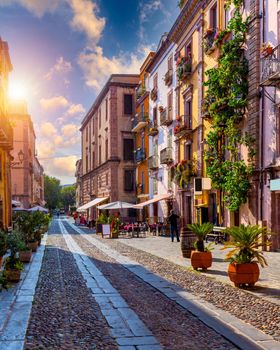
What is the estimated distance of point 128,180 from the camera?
42938mm

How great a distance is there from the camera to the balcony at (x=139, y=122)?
37719 millimetres

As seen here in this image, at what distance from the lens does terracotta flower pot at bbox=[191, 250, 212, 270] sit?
11.5 m

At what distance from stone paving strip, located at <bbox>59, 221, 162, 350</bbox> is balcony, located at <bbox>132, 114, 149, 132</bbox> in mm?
27837

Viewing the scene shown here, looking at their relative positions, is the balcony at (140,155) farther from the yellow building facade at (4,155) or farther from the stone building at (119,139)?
the yellow building facade at (4,155)

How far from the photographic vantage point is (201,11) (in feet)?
79.3

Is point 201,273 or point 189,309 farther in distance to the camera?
point 201,273

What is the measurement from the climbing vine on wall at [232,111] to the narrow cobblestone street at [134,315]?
8.25 meters

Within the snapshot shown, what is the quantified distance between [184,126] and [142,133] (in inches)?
548

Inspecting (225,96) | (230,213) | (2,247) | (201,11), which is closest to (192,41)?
(201,11)

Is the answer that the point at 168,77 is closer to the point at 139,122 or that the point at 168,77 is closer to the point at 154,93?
the point at 154,93

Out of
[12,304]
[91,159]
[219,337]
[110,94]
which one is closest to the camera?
[219,337]

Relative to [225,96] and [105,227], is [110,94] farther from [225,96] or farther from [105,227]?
[225,96]

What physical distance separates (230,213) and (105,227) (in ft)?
28.8

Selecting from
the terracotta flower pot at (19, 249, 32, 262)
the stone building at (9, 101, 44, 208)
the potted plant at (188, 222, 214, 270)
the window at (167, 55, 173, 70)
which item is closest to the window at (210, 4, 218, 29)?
the window at (167, 55, 173, 70)
